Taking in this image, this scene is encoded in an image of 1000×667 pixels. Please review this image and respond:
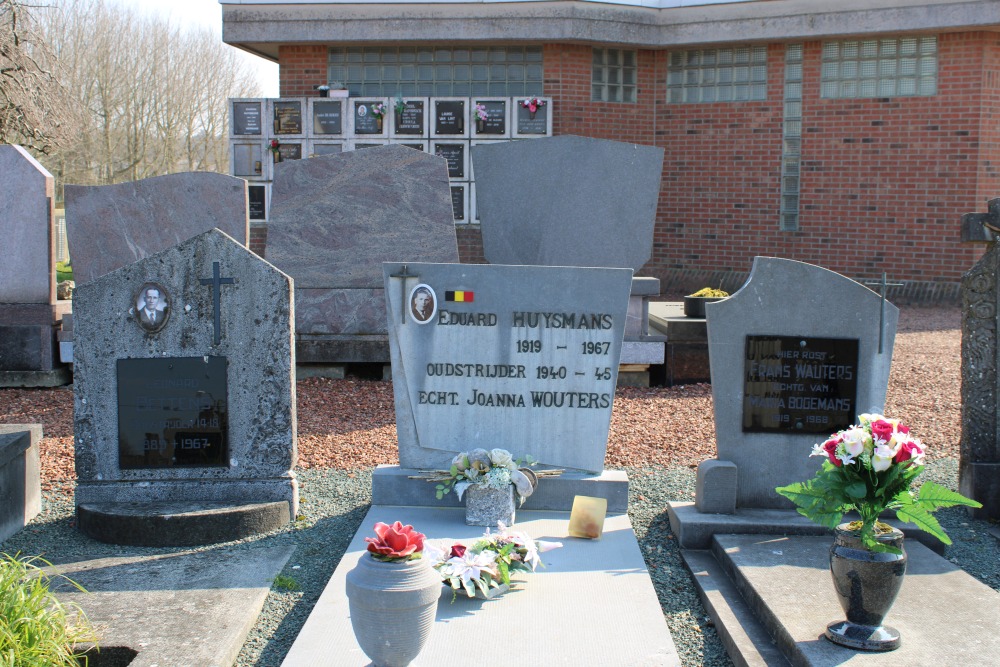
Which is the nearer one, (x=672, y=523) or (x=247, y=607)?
(x=247, y=607)

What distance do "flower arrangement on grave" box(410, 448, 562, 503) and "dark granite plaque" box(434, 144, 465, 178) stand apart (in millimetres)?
9973

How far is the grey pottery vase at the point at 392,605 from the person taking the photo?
10.0ft

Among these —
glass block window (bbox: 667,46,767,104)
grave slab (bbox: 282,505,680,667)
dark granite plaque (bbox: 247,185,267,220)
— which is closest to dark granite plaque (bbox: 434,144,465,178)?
dark granite plaque (bbox: 247,185,267,220)

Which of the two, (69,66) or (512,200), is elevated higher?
(69,66)

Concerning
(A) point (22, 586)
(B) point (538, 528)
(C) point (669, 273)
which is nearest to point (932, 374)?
(B) point (538, 528)

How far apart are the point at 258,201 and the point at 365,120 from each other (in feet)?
6.84

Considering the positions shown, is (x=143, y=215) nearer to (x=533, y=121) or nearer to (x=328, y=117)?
(x=328, y=117)

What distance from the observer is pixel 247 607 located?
3992 millimetres

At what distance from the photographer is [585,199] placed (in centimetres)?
853

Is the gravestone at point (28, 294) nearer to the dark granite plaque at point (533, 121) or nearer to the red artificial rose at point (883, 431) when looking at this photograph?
the red artificial rose at point (883, 431)

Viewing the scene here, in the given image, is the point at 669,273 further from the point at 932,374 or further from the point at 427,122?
the point at 932,374

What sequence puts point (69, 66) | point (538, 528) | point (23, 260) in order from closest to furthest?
point (538, 528)
point (23, 260)
point (69, 66)

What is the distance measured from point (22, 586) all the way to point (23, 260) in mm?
5939

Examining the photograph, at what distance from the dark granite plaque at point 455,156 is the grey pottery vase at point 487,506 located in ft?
33.3
